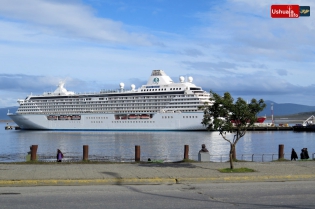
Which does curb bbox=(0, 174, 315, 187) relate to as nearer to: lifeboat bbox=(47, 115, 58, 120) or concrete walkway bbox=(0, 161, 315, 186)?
concrete walkway bbox=(0, 161, 315, 186)

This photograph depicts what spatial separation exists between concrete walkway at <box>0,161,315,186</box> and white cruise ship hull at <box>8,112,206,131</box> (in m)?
68.5

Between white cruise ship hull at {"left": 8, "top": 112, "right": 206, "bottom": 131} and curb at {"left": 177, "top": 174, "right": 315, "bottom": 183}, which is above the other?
white cruise ship hull at {"left": 8, "top": 112, "right": 206, "bottom": 131}

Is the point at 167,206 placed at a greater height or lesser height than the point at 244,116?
lesser

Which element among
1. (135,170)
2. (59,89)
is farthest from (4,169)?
(59,89)

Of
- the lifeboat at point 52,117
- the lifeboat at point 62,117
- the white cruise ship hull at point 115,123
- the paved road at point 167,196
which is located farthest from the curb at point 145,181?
the lifeboat at point 52,117

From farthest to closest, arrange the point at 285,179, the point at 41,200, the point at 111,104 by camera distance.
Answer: the point at 111,104 → the point at 285,179 → the point at 41,200

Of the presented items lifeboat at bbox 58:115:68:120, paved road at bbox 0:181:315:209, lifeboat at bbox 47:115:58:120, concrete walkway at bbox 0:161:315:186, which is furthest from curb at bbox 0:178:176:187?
lifeboat at bbox 47:115:58:120

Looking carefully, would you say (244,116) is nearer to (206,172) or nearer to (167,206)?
(206,172)

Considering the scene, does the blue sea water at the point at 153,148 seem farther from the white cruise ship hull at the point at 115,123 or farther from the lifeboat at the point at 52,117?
the lifeboat at the point at 52,117

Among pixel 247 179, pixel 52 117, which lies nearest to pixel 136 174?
pixel 247 179

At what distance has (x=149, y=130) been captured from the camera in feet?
294

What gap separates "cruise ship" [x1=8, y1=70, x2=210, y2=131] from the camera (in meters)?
89.1

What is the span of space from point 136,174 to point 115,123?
7979 centimetres

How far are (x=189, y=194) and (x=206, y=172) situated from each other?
372 centimetres
